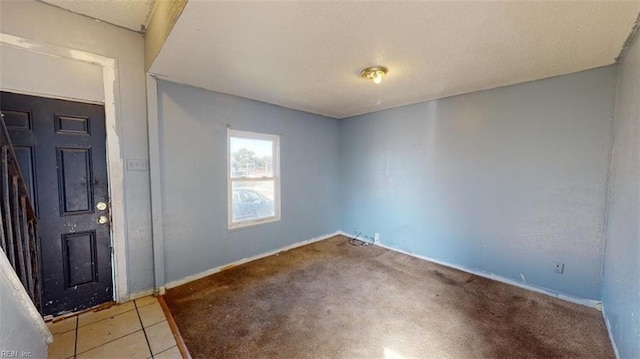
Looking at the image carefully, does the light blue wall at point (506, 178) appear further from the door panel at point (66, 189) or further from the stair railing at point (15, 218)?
the stair railing at point (15, 218)

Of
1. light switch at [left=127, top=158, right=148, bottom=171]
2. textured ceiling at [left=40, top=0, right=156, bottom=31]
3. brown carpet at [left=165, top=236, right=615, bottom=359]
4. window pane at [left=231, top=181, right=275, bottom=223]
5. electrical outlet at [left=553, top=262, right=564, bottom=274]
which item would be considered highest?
textured ceiling at [left=40, top=0, right=156, bottom=31]

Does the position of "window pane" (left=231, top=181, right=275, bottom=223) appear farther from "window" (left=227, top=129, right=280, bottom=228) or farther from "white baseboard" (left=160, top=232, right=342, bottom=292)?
"white baseboard" (left=160, top=232, right=342, bottom=292)

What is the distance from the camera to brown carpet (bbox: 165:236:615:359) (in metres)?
1.75

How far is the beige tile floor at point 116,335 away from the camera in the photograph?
169 centimetres

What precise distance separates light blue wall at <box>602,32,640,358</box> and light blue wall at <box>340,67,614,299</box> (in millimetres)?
161

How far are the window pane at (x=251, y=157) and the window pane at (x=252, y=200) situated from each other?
0.13 m

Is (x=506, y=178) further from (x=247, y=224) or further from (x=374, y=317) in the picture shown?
(x=247, y=224)

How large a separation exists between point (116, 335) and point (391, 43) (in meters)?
3.07

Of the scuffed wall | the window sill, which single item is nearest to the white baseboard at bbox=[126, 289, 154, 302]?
the scuffed wall

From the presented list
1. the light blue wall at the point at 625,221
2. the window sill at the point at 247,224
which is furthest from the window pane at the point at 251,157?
the light blue wall at the point at 625,221

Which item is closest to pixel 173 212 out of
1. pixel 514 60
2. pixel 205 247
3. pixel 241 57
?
pixel 205 247

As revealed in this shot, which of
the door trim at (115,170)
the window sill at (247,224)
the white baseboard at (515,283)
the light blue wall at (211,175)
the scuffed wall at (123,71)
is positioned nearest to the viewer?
the scuffed wall at (123,71)

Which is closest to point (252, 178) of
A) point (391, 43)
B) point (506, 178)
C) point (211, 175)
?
point (211, 175)

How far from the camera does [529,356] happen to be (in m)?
1.67
